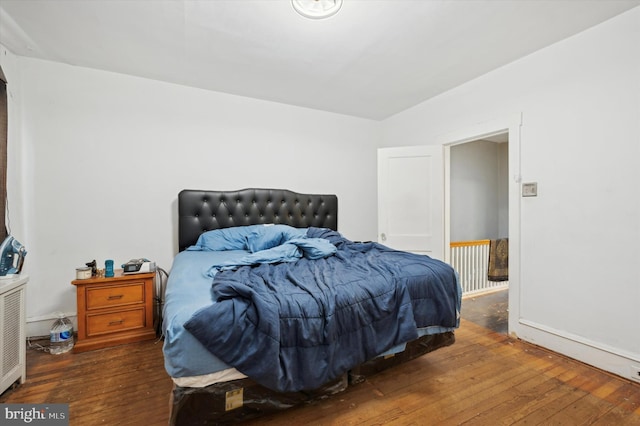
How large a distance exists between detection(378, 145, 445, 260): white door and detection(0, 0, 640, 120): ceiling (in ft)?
2.73

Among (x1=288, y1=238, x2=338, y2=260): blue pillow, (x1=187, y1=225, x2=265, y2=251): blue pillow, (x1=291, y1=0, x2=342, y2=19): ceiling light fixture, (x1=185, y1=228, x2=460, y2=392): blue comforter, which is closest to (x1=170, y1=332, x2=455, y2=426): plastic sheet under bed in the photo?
(x1=185, y1=228, x2=460, y2=392): blue comforter

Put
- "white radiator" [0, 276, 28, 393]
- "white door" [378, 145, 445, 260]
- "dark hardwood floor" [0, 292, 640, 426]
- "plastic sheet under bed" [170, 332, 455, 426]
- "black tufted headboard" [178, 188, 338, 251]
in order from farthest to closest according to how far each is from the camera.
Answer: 1. "white door" [378, 145, 445, 260]
2. "black tufted headboard" [178, 188, 338, 251]
3. "white radiator" [0, 276, 28, 393]
4. "dark hardwood floor" [0, 292, 640, 426]
5. "plastic sheet under bed" [170, 332, 455, 426]

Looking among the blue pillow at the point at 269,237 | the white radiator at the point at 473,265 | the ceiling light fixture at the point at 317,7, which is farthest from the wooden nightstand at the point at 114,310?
the white radiator at the point at 473,265

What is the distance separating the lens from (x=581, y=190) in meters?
2.07

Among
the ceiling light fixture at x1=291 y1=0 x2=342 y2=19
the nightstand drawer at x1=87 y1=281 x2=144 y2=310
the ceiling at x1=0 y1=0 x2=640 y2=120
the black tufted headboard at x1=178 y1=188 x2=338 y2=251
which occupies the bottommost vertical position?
the nightstand drawer at x1=87 y1=281 x2=144 y2=310

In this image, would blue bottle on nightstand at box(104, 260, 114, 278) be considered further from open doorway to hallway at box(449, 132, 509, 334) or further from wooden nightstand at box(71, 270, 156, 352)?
open doorway to hallway at box(449, 132, 509, 334)

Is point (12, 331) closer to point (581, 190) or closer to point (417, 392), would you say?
point (417, 392)

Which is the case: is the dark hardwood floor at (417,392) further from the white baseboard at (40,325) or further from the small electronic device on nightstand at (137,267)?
the small electronic device on nightstand at (137,267)

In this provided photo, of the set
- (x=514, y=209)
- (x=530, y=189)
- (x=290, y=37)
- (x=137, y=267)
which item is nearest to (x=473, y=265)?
(x=514, y=209)

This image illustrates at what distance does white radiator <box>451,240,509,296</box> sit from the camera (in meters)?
3.89

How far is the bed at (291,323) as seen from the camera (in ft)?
3.81

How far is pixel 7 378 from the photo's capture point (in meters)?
1.62

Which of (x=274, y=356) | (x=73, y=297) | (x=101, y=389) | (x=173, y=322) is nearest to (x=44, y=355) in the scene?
(x=73, y=297)

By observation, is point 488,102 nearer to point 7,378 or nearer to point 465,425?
point 465,425
